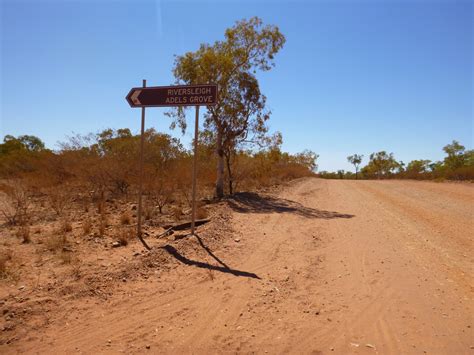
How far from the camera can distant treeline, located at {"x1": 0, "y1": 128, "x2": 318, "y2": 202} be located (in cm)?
1373

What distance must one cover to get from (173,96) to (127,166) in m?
8.05

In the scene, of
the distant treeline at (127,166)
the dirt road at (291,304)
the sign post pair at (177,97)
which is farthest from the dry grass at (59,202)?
the dirt road at (291,304)

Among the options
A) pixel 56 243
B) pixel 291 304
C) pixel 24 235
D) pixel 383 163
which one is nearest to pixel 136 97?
pixel 56 243

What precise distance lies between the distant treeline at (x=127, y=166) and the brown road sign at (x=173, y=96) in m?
5.29

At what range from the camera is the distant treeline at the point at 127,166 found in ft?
45.1

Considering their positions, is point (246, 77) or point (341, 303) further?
point (246, 77)

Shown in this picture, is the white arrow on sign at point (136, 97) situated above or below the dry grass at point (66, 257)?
above

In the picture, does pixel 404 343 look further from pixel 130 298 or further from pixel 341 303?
pixel 130 298

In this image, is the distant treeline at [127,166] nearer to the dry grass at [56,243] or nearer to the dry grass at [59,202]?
the dry grass at [59,202]

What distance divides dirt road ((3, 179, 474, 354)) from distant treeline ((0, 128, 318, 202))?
256 inches

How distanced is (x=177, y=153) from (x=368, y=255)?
38.7ft

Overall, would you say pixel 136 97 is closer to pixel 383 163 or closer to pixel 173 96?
pixel 173 96

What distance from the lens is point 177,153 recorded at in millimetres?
→ 16844

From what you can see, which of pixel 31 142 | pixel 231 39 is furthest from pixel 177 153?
pixel 31 142
